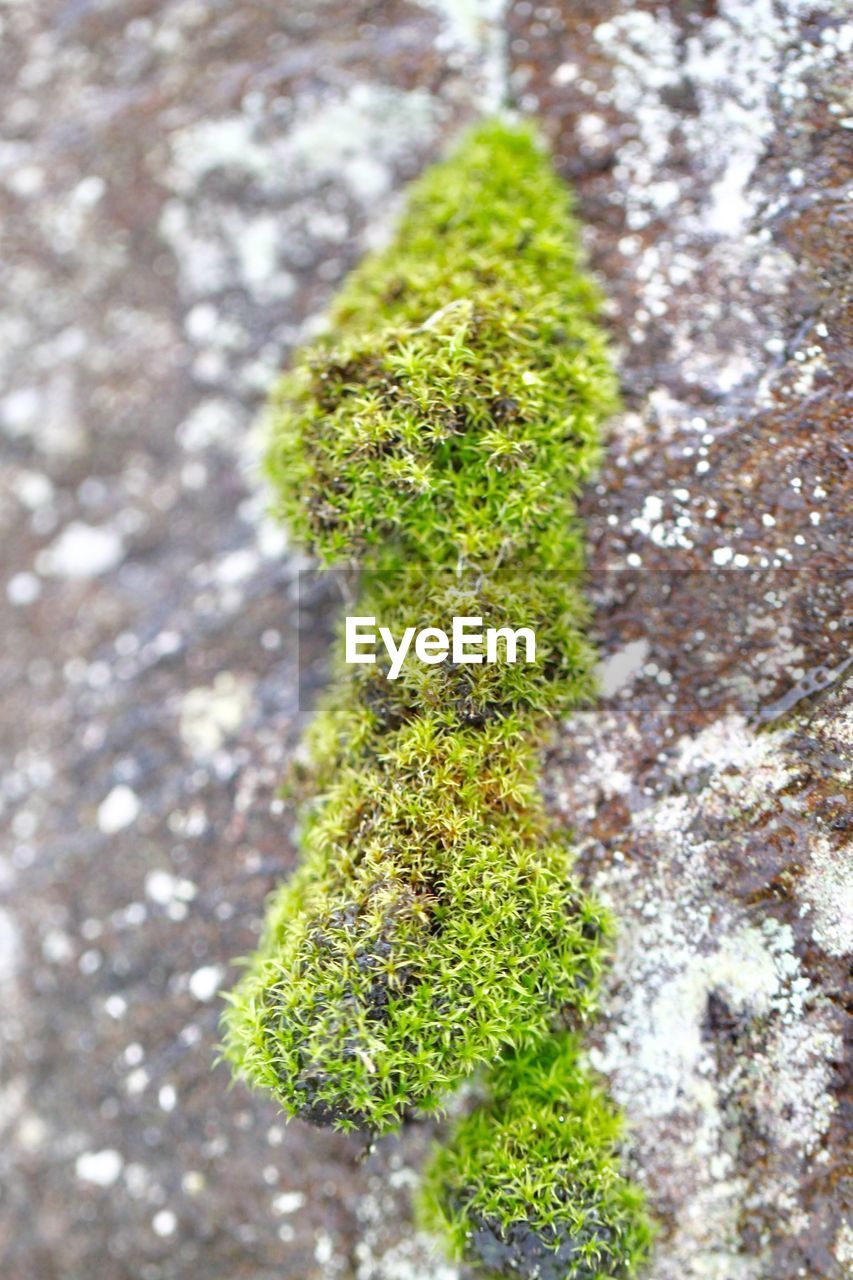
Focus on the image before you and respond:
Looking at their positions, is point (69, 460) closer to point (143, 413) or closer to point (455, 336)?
point (143, 413)

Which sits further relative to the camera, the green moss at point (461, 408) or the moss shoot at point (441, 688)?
the green moss at point (461, 408)

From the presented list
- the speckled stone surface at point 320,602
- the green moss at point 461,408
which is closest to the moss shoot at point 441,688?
the green moss at point 461,408

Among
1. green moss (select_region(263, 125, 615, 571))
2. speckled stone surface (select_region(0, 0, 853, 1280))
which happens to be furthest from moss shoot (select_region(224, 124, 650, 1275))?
speckled stone surface (select_region(0, 0, 853, 1280))

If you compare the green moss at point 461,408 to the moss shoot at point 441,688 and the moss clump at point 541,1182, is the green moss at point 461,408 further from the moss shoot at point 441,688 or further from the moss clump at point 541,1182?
→ the moss clump at point 541,1182

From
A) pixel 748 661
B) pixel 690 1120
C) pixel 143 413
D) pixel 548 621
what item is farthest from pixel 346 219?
pixel 690 1120

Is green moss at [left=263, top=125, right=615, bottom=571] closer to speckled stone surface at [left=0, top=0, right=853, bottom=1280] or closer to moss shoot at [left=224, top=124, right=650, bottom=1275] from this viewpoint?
moss shoot at [left=224, top=124, right=650, bottom=1275]

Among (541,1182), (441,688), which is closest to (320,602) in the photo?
(441,688)

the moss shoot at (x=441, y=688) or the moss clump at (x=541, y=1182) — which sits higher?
the moss shoot at (x=441, y=688)
